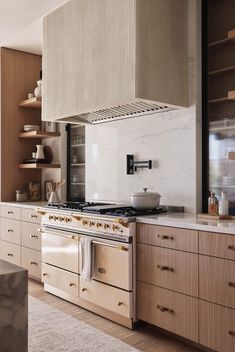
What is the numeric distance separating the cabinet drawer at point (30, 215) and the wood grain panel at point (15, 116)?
839 mm

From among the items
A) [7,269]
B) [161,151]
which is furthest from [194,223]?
[7,269]

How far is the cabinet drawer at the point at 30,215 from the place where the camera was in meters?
4.06

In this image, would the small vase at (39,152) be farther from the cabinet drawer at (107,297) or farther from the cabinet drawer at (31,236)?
the cabinet drawer at (107,297)

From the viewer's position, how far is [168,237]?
2604 mm

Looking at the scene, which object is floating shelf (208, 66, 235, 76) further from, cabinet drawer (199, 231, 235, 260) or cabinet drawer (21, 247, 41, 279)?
cabinet drawer (21, 247, 41, 279)

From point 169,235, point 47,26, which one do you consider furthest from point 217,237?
point 47,26

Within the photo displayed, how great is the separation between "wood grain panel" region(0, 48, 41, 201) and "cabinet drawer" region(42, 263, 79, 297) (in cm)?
160

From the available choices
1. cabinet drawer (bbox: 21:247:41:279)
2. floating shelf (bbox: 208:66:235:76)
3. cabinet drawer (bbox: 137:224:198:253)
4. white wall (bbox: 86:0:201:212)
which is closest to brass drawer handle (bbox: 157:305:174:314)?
cabinet drawer (bbox: 137:224:198:253)

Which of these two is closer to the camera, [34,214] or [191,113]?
[191,113]

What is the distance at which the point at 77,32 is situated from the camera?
3516mm

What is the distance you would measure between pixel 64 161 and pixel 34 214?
1037mm

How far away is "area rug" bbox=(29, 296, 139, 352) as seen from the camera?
8.46 feet

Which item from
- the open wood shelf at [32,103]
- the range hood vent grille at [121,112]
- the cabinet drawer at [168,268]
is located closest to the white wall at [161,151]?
the range hood vent grille at [121,112]

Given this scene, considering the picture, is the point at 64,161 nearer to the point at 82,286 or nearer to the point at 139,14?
the point at 82,286
